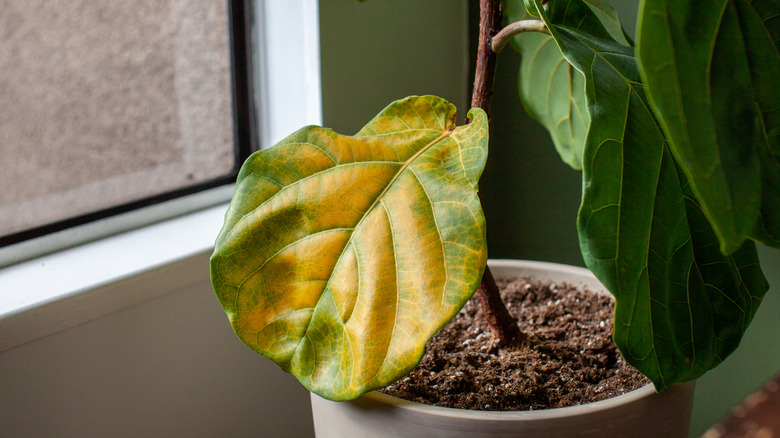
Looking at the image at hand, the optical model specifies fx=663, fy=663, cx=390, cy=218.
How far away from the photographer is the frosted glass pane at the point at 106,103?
3.05 feet

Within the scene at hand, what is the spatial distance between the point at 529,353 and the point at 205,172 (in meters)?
0.66

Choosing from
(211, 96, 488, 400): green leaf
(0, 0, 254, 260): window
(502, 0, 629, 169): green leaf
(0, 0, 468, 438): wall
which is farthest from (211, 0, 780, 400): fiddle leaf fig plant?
(0, 0, 254, 260): window

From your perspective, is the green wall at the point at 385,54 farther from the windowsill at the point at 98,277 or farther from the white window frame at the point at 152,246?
the windowsill at the point at 98,277

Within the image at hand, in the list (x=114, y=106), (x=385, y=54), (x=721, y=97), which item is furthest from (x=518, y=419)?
(x=114, y=106)

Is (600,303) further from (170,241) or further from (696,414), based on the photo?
(170,241)

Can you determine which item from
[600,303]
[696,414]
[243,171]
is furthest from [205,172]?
[696,414]

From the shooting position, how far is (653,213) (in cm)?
52

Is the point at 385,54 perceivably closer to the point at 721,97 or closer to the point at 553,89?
the point at 553,89

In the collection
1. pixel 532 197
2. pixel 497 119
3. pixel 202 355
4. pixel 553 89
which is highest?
pixel 553 89

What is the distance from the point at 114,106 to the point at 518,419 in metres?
0.80

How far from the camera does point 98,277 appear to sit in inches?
31.8

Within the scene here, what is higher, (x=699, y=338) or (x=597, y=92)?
(x=597, y=92)

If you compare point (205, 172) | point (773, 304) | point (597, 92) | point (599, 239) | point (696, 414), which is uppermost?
point (597, 92)

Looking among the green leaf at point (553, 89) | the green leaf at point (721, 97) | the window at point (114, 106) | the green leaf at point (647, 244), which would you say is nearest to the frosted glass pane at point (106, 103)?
the window at point (114, 106)
